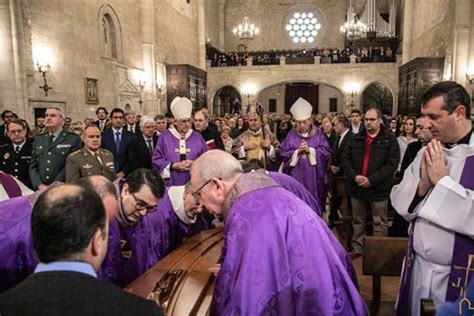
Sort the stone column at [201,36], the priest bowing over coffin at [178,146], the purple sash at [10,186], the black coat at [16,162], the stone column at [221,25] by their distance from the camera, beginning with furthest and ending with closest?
the stone column at [221,25], the stone column at [201,36], the priest bowing over coffin at [178,146], the black coat at [16,162], the purple sash at [10,186]

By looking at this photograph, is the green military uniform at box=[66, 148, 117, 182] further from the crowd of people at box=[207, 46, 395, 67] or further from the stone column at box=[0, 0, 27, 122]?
the crowd of people at box=[207, 46, 395, 67]

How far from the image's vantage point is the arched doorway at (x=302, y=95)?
24969 millimetres

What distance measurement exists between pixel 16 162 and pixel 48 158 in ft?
1.69

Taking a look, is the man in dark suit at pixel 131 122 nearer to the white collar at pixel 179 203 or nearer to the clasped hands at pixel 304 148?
the clasped hands at pixel 304 148

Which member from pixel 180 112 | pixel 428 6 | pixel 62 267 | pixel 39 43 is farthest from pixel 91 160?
pixel 428 6

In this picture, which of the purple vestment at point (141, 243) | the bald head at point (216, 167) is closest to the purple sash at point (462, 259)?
the bald head at point (216, 167)

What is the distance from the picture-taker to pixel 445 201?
5.82ft

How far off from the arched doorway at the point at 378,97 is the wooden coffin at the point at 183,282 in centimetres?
2287

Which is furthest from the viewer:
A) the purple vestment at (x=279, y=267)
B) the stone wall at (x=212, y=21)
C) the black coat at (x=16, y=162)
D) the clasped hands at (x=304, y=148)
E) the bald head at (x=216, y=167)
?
the stone wall at (x=212, y=21)

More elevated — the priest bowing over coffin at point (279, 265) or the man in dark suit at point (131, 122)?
the man in dark suit at point (131, 122)

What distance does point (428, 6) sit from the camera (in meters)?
15.7

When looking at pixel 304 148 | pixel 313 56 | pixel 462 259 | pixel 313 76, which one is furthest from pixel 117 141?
pixel 313 56

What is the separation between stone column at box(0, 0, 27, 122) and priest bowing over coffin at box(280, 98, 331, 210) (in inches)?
250

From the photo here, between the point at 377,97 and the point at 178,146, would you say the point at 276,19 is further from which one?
the point at 178,146
